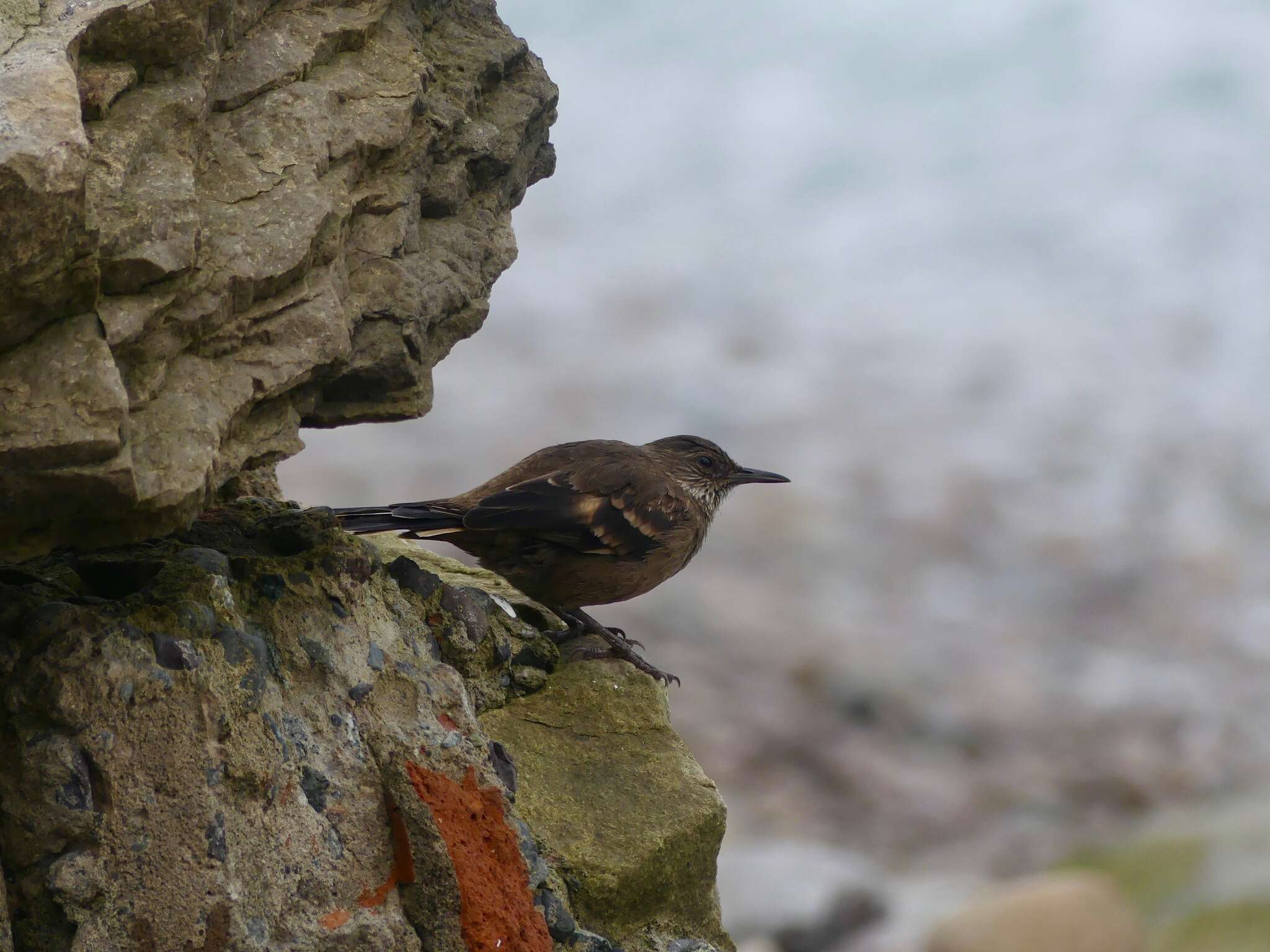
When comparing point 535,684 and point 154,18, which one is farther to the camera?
point 535,684

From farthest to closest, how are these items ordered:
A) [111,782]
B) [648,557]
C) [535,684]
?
[648,557]
[535,684]
[111,782]

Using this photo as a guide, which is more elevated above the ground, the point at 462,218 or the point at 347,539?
the point at 462,218

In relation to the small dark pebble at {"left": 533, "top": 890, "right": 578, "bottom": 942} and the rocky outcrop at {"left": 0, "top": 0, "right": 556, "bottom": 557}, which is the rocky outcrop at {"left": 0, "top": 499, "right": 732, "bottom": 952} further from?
the rocky outcrop at {"left": 0, "top": 0, "right": 556, "bottom": 557}

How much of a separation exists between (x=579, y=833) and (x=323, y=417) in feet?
5.30

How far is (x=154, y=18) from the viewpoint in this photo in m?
3.74

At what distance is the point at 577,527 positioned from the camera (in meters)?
5.87

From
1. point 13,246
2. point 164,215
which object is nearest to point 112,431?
point 13,246

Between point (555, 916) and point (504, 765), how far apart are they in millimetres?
538

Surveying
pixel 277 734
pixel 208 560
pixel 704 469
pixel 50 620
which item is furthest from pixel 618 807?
pixel 704 469

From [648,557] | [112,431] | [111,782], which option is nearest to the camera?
[112,431]

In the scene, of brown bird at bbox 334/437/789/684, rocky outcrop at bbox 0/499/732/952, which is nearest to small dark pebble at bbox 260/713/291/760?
rocky outcrop at bbox 0/499/732/952

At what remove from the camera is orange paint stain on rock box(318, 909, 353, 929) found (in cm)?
375

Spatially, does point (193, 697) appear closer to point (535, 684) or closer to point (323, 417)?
point (323, 417)

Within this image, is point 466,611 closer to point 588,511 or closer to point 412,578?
point 412,578
